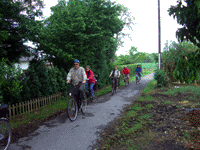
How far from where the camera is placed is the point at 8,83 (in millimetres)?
5977

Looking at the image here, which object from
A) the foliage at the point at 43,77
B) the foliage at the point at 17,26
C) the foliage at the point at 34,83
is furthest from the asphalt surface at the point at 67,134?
the foliage at the point at 17,26

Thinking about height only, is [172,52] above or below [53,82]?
above

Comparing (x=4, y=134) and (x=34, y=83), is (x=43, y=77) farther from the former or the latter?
(x=4, y=134)

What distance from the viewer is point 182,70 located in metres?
4.23

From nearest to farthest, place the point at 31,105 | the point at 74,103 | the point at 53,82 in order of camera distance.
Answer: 1. the point at 74,103
2. the point at 31,105
3. the point at 53,82

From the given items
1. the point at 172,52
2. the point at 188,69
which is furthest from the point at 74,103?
the point at 172,52

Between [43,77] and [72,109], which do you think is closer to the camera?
[72,109]

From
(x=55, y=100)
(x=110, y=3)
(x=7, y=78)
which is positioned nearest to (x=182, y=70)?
(x=7, y=78)

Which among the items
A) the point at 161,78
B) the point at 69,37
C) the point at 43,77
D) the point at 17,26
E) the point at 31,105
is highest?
the point at 17,26

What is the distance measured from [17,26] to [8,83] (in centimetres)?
440

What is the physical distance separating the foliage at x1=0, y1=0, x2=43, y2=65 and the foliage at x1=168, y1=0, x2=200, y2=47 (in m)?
7.04

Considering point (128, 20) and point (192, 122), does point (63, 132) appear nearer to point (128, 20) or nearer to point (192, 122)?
point (192, 122)

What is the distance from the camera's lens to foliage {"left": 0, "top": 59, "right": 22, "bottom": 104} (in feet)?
19.3

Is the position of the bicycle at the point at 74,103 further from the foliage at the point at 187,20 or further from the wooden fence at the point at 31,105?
the foliage at the point at 187,20
